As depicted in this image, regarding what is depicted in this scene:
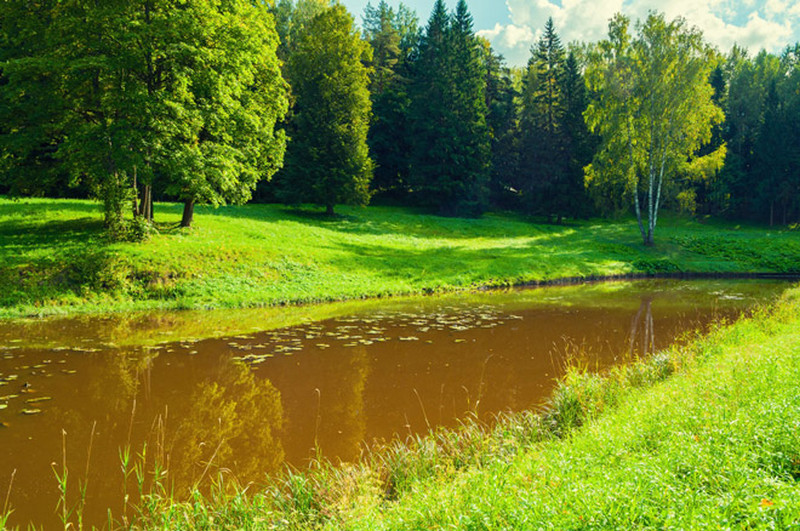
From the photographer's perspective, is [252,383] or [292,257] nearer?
[252,383]

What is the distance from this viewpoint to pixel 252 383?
9555 mm

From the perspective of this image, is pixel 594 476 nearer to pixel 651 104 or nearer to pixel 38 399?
pixel 38 399

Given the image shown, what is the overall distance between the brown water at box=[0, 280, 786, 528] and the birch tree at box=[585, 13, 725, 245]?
66.3 ft

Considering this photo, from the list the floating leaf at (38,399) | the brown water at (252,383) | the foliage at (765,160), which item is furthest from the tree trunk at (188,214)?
the foliage at (765,160)

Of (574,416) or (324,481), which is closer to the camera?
(324,481)

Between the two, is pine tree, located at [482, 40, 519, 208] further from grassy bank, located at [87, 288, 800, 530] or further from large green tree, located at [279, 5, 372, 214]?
grassy bank, located at [87, 288, 800, 530]

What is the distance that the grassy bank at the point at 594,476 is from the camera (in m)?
3.78

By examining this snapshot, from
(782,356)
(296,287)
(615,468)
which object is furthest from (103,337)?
(782,356)

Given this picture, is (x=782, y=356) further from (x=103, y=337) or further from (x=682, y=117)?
(x=682, y=117)

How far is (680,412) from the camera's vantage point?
5.67 meters

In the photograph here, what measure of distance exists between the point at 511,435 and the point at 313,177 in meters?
32.8

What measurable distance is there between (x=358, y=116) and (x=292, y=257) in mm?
18739

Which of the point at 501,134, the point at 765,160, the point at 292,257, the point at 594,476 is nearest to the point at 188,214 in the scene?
the point at 292,257

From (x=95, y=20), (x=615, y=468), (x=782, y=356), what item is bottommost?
(x=615, y=468)
